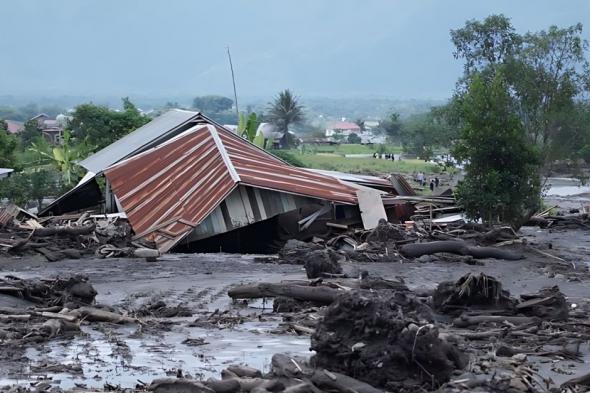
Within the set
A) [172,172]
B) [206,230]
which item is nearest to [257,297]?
[206,230]

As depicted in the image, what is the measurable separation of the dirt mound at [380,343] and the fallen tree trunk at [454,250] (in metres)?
14.0

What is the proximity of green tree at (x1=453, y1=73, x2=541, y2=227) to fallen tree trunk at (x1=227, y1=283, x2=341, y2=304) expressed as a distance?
557 inches

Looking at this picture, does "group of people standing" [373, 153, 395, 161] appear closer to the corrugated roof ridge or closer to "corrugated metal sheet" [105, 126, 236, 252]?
the corrugated roof ridge

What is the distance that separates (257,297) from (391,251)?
28.6ft

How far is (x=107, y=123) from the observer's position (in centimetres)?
6050

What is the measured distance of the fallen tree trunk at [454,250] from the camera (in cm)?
2428

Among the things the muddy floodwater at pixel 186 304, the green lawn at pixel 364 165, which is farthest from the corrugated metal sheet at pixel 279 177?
the green lawn at pixel 364 165

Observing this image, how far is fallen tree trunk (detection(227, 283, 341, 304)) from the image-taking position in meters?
15.2

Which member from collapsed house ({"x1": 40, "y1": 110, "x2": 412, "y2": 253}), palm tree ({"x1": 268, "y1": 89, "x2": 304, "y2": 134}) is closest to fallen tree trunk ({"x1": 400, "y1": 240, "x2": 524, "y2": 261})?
collapsed house ({"x1": 40, "y1": 110, "x2": 412, "y2": 253})

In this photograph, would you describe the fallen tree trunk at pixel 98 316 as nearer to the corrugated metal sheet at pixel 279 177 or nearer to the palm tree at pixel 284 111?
the corrugated metal sheet at pixel 279 177

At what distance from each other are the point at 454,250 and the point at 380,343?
14.8 meters

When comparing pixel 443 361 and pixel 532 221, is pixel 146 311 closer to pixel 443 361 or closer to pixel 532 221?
pixel 443 361

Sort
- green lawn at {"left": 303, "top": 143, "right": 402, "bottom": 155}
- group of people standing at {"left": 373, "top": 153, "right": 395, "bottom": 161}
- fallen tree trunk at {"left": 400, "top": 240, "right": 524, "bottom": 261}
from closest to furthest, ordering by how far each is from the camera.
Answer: fallen tree trunk at {"left": 400, "top": 240, "right": 524, "bottom": 261}
group of people standing at {"left": 373, "top": 153, "right": 395, "bottom": 161}
green lawn at {"left": 303, "top": 143, "right": 402, "bottom": 155}

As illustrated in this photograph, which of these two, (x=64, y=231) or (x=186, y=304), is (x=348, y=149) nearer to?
(x=64, y=231)
